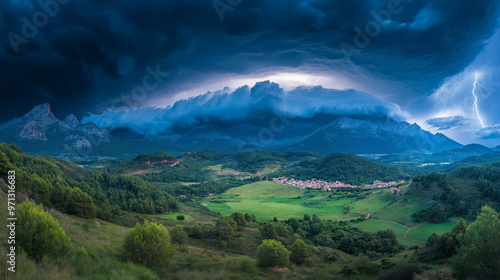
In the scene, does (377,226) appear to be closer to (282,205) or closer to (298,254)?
(298,254)

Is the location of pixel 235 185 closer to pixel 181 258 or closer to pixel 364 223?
pixel 364 223

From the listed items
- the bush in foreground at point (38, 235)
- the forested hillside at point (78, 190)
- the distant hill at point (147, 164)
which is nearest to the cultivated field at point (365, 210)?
the forested hillside at point (78, 190)

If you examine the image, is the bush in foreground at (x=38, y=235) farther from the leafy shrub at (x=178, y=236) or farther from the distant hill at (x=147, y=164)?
the distant hill at (x=147, y=164)

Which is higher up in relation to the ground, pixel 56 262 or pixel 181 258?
pixel 56 262

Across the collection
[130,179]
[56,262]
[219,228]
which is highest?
[130,179]

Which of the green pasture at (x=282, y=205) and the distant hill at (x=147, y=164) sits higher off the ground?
the distant hill at (x=147, y=164)

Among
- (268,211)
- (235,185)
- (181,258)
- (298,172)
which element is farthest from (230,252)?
(298,172)
